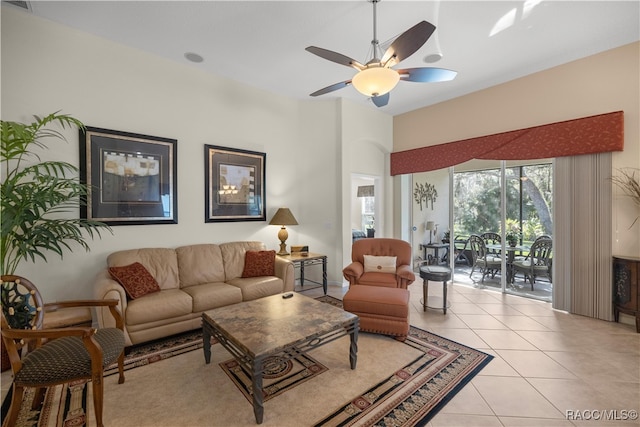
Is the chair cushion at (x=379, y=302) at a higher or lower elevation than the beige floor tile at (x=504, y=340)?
higher

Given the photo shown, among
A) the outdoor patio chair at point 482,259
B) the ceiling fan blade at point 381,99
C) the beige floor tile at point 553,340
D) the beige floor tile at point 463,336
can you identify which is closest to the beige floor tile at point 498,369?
the beige floor tile at point 463,336

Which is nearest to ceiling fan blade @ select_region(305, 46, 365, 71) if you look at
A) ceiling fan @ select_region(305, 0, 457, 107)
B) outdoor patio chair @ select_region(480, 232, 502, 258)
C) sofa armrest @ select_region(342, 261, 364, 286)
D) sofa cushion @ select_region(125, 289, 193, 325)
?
ceiling fan @ select_region(305, 0, 457, 107)

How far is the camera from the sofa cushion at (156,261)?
3127 millimetres

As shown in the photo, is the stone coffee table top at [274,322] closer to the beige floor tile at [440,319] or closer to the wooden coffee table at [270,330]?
the wooden coffee table at [270,330]

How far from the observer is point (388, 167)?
5832 millimetres

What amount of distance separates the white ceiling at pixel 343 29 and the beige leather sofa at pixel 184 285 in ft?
8.52

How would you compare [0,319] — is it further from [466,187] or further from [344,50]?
[466,187]

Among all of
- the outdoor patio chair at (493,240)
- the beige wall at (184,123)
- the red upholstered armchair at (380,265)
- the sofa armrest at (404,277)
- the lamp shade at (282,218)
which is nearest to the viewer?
the beige wall at (184,123)

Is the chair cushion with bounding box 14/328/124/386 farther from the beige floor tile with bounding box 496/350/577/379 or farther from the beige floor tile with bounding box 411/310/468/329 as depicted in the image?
the beige floor tile with bounding box 496/350/577/379

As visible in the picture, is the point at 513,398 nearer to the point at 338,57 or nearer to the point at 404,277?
the point at 404,277

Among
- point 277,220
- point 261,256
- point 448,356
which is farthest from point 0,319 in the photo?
point 448,356

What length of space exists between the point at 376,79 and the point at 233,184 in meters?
2.87

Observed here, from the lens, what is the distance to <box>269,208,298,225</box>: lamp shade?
438 cm

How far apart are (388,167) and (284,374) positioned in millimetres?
4651
